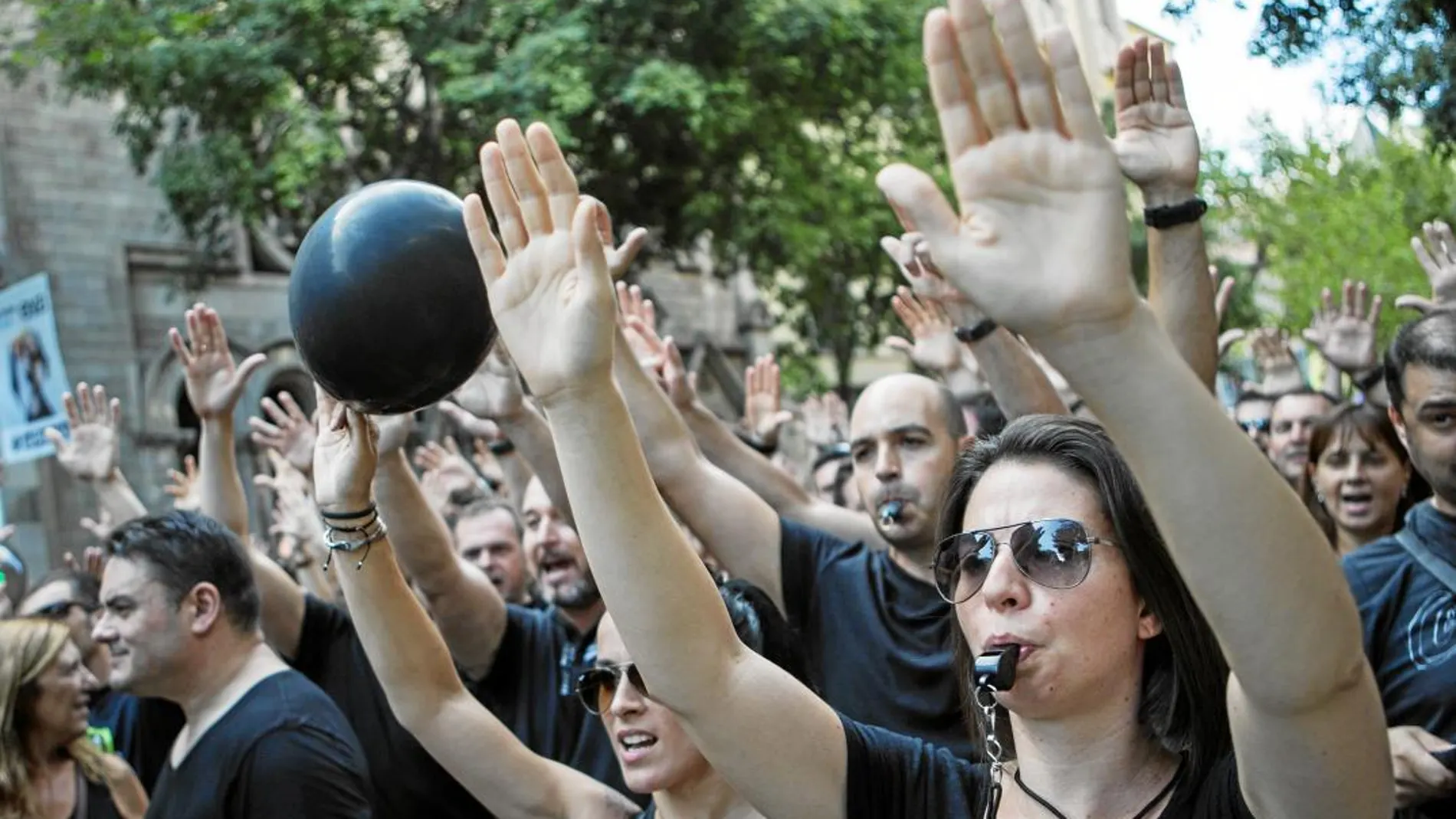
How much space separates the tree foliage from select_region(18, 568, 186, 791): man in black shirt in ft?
12.6

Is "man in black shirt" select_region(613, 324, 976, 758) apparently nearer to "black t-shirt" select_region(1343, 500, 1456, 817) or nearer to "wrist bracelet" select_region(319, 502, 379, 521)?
"wrist bracelet" select_region(319, 502, 379, 521)

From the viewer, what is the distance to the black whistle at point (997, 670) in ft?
7.14

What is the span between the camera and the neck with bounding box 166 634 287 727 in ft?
13.5

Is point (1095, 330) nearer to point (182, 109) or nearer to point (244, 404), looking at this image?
point (182, 109)

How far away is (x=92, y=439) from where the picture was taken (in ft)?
21.1

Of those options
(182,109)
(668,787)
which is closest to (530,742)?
(668,787)

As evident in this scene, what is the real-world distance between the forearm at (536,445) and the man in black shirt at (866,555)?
0.48m

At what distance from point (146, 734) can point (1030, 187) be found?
4.61 meters

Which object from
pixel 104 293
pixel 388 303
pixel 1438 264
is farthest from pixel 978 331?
pixel 104 293

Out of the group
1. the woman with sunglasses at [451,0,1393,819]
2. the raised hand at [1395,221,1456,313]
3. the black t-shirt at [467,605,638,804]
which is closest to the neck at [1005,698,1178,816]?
the woman with sunglasses at [451,0,1393,819]

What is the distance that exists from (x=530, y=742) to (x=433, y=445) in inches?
157

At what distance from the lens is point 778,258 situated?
19344 mm

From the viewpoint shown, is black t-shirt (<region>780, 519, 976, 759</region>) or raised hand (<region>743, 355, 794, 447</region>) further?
raised hand (<region>743, 355, 794, 447</region>)

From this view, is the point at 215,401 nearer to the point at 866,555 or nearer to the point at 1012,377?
the point at 866,555
